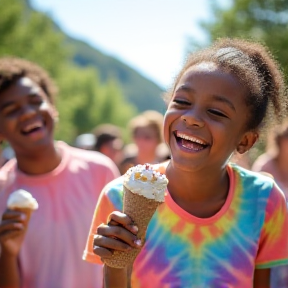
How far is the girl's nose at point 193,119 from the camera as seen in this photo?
2498 mm

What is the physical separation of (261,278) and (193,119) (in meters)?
0.83

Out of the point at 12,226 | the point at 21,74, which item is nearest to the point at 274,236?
the point at 12,226

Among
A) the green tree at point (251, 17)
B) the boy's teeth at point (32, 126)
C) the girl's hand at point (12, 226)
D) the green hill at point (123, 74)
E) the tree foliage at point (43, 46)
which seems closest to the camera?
the girl's hand at point (12, 226)

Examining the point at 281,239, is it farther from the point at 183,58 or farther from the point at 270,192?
the point at 183,58

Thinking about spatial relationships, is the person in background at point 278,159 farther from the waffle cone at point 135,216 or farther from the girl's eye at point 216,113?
the waffle cone at point 135,216

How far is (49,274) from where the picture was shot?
11.9ft

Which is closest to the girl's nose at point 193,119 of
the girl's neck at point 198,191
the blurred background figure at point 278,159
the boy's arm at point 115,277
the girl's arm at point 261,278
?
the girl's neck at point 198,191

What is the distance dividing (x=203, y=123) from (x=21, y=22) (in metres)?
25.0

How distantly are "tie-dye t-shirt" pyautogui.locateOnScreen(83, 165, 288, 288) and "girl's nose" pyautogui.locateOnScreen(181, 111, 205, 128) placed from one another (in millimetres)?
399

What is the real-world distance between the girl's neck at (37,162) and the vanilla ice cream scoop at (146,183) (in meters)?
1.58

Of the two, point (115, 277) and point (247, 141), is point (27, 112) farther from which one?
point (115, 277)

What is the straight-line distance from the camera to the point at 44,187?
3834mm

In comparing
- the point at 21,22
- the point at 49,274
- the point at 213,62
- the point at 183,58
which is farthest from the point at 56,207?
the point at 21,22

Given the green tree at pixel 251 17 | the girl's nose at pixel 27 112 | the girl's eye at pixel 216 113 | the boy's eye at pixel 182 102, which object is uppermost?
the green tree at pixel 251 17
